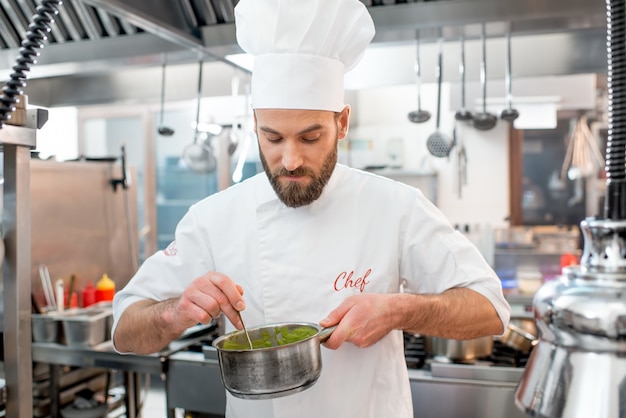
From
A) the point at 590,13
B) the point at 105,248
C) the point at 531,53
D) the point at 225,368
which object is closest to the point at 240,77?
the point at 105,248

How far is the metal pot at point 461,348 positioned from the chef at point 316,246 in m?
0.71

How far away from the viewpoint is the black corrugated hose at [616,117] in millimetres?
491

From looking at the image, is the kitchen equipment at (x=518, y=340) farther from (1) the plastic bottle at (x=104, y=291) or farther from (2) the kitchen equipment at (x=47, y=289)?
(2) the kitchen equipment at (x=47, y=289)

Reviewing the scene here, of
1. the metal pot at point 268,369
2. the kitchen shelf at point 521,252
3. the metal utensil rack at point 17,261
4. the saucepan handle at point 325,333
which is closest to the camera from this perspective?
the metal pot at point 268,369

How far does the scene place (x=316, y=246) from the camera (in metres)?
1.63

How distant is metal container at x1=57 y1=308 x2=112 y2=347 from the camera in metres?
2.70

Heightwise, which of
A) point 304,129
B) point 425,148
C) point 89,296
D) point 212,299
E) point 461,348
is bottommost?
point 461,348

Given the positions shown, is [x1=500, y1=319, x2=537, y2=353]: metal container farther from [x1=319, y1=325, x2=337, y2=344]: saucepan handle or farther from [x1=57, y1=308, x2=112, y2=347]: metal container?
[x1=57, y1=308, x2=112, y2=347]: metal container

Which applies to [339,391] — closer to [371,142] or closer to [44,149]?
[371,142]

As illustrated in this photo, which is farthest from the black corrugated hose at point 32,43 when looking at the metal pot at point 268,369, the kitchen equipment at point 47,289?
the kitchen equipment at point 47,289

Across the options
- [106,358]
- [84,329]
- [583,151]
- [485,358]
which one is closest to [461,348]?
[485,358]

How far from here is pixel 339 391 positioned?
1567 millimetres

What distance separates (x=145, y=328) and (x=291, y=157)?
560 millimetres

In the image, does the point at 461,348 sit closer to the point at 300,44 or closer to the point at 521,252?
the point at 300,44
